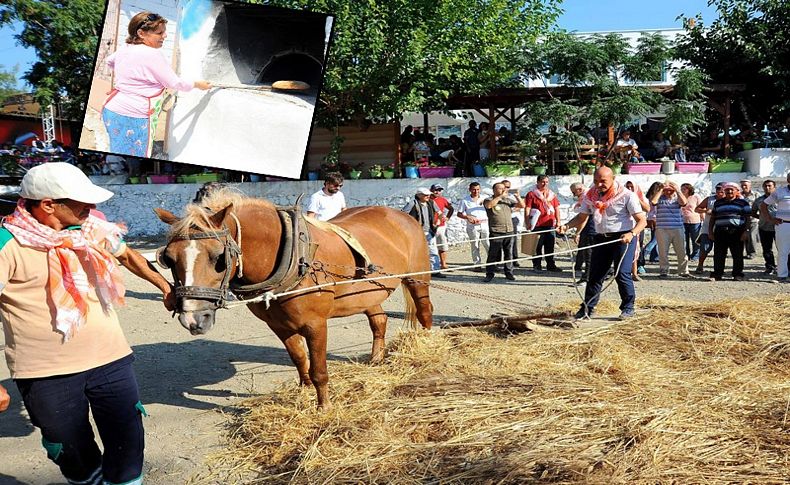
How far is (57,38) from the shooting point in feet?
44.3

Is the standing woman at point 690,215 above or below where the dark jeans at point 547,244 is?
above

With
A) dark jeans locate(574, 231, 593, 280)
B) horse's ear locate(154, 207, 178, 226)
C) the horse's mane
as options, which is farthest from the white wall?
horse's ear locate(154, 207, 178, 226)

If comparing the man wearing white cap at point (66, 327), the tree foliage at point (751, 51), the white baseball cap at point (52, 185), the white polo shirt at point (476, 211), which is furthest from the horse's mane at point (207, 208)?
the tree foliage at point (751, 51)

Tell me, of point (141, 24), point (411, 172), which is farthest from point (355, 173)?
point (141, 24)

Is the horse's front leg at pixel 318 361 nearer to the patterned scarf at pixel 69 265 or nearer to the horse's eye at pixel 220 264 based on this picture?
the horse's eye at pixel 220 264

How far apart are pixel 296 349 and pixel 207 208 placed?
1.37 metres

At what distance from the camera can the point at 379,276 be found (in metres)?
5.25

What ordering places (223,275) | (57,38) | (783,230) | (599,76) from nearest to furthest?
(223,275) < (783,230) < (57,38) < (599,76)

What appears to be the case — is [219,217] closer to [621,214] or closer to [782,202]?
[621,214]

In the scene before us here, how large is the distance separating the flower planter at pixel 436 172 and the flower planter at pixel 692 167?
554 centimetres

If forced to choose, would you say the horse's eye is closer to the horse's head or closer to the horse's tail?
the horse's head

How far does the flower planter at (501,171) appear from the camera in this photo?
15.7 meters

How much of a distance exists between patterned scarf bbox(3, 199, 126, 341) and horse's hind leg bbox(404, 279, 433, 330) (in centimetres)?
350

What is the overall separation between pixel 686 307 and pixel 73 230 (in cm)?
596
